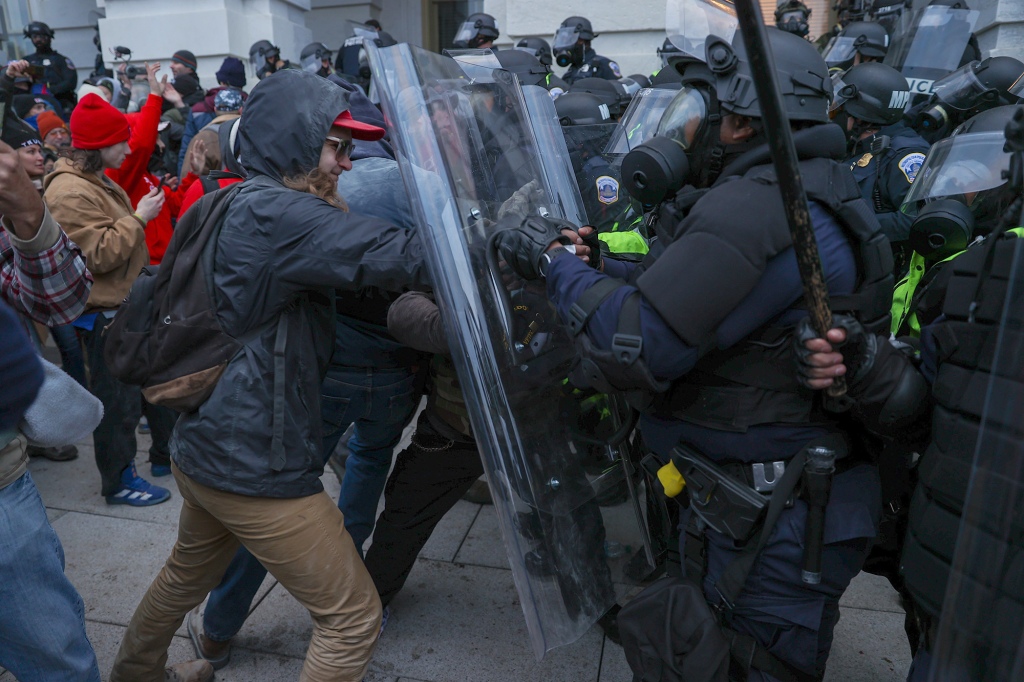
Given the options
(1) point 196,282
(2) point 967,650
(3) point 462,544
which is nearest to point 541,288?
(1) point 196,282

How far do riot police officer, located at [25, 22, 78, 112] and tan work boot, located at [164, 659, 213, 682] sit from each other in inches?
381

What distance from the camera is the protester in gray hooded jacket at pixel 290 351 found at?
6.23ft

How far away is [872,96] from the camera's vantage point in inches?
176

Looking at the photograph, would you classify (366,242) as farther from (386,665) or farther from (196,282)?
(386,665)

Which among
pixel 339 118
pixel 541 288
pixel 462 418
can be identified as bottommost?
pixel 462 418

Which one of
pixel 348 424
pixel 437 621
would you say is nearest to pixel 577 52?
pixel 348 424

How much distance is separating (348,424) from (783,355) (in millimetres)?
1474

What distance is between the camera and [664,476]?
211 cm

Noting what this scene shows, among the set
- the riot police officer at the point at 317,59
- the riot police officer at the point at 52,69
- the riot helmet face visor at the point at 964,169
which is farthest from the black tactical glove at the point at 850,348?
the riot police officer at the point at 52,69

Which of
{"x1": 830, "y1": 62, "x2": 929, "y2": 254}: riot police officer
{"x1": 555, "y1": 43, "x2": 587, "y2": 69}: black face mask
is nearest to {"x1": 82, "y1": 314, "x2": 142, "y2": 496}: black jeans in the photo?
{"x1": 830, "y1": 62, "x2": 929, "y2": 254}: riot police officer

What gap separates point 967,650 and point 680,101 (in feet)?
4.63

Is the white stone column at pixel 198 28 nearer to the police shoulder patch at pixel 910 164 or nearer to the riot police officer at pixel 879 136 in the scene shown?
the riot police officer at pixel 879 136

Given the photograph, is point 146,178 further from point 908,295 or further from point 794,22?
point 794,22

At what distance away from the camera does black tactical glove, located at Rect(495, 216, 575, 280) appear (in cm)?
191
